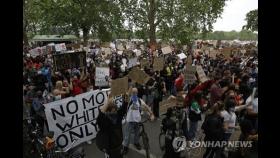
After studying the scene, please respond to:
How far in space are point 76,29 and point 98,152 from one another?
2823 cm

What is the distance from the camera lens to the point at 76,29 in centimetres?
3766

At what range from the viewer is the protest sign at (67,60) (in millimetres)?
14156

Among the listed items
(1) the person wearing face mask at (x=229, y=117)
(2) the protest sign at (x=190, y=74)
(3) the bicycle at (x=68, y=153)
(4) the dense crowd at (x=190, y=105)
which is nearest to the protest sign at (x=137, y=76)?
(4) the dense crowd at (x=190, y=105)

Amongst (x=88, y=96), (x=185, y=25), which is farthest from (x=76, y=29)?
(x=88, y=96)

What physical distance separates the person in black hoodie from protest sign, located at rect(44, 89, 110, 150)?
47.9 inches

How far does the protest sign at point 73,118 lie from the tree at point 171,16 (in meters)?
20.4

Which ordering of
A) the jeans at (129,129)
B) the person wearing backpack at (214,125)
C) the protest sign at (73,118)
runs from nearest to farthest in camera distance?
the person wearing backpack at (214,125) → the protest sign at (73,118) → the jeans at (129,129)

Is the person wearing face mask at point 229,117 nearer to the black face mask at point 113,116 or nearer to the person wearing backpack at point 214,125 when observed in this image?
the person wearing backpack at point 214,125

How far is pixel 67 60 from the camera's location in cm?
1426

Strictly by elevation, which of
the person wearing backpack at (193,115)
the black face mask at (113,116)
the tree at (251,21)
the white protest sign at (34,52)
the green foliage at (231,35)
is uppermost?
the green foliage at (231,35)

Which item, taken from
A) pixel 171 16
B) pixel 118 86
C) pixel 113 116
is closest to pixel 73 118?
pixel 118 86

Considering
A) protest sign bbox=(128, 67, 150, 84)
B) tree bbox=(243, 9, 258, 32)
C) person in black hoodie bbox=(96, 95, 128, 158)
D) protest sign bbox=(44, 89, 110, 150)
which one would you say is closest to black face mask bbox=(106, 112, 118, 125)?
person in black hoodie bbox=(96, 95, 128, 158)

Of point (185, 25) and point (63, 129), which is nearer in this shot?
point (63, 129)
